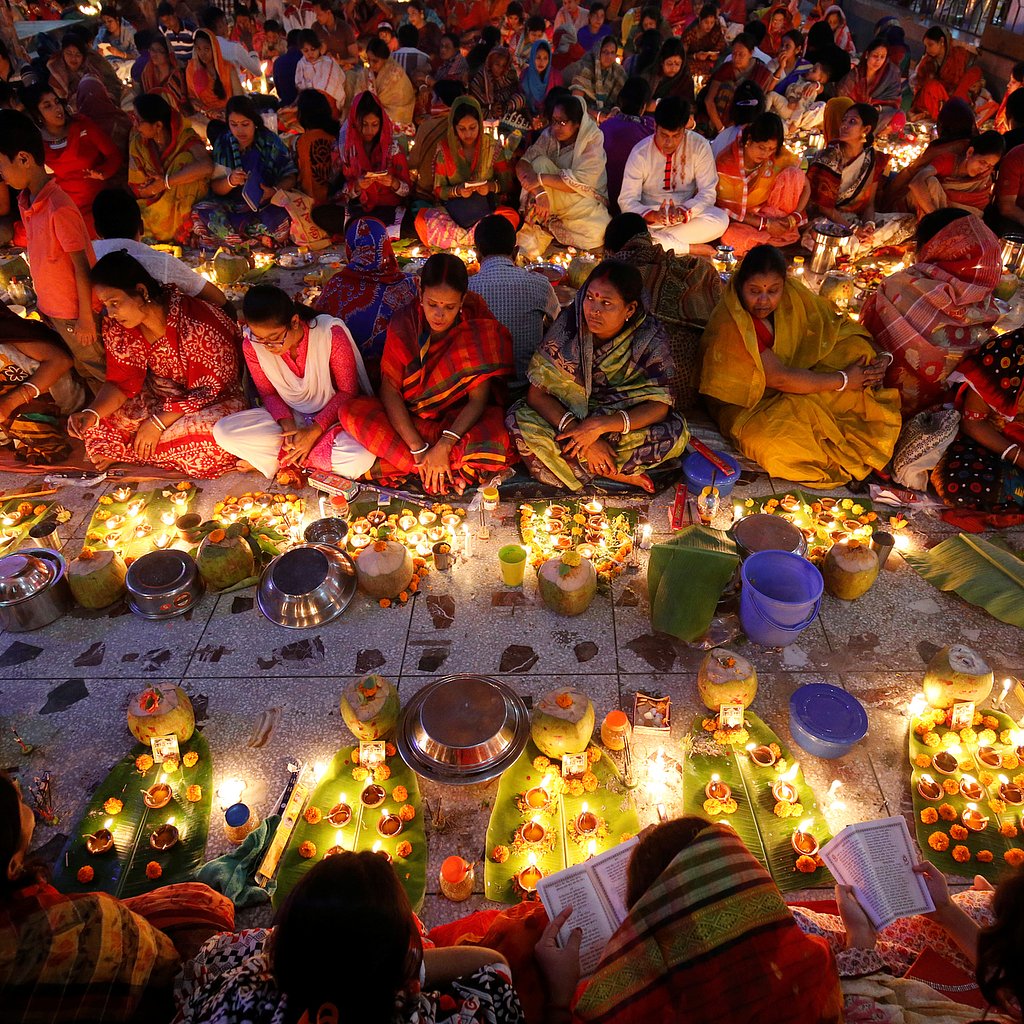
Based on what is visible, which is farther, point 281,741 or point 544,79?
point 544,79

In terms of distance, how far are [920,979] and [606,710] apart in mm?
1364

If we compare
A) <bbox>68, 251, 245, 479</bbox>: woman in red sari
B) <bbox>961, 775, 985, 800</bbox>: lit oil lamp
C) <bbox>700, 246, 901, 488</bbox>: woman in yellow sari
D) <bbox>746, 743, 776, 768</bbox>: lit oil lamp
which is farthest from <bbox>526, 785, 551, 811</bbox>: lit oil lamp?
<bbox>68, 251, 245, 479</bbox>: woman in red sari

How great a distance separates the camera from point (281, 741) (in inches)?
117

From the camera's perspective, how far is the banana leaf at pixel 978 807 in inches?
98.2

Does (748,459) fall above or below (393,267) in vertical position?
below

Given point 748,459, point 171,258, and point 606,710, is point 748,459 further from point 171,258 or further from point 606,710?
point 171,258

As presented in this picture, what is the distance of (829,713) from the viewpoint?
2.82 meters

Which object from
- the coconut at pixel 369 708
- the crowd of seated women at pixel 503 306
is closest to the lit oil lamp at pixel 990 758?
the crowd of seated women at pixel 503 306

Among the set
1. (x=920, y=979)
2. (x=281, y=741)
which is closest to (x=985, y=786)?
(x=920, y=979)

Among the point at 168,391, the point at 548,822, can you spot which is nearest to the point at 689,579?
the point at 548,822

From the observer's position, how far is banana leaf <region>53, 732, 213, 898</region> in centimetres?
250

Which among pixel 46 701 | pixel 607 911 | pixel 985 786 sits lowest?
pixel 46 701

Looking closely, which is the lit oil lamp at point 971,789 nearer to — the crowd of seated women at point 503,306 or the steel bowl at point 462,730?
the steel bowl at point 462,730

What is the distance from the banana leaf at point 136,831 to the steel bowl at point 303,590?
2.33 ft
